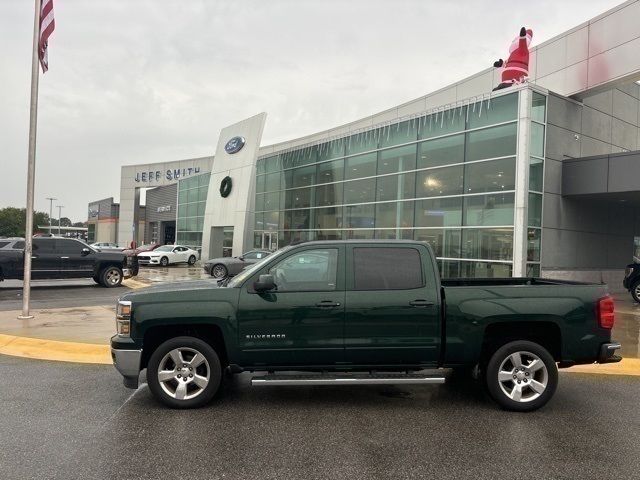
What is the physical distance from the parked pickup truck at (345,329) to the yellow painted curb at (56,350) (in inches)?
96.3

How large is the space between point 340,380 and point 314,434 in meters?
0.67

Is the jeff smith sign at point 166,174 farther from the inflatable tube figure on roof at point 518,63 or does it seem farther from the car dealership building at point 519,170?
the inflatable tube figure on roof at point 518,63

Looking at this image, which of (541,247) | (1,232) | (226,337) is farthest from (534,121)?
(1,232)

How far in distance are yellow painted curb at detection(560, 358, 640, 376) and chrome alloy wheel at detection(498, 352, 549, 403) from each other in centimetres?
208

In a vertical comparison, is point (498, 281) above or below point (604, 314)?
above

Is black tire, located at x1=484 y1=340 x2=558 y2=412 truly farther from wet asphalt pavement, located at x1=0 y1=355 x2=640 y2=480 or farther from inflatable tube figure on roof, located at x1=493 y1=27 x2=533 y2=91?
inflatable tube figure on roof, located at x1=493 y1=27 x2=533 y2=91

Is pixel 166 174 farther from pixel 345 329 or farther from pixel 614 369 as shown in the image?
pixel 345 329

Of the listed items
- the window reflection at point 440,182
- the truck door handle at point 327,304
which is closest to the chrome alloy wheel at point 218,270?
the window reflection at point 440,182

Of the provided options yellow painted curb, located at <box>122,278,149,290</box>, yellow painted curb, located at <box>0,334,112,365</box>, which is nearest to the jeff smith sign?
yellow painted curb, located at <box>122,278,149,290</box>

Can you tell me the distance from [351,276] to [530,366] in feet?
6.54

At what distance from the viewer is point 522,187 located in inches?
617

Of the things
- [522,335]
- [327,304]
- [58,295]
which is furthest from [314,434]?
[58,295]

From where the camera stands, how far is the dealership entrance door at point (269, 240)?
2922 centimetres

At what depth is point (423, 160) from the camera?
19.7 meters
